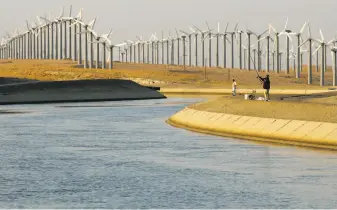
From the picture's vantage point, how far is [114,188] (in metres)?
26.4

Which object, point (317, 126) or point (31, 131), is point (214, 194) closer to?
point (317, 126)

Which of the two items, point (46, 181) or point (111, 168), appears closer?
point (46, 181)

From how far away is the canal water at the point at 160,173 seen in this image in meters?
24.0

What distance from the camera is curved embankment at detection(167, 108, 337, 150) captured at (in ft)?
139

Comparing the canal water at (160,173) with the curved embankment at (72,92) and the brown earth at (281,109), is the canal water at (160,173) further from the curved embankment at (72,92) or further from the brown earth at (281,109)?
the curved embankment at (72,92)

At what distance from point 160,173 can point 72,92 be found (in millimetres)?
102426

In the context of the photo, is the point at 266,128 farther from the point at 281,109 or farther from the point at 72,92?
the point at 72,92

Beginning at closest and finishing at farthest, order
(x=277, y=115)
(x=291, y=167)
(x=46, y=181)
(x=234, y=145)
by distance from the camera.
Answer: (x=46, y=181) < (x=291, y=167) < (x=234, y=145) < (x=277, y=115)

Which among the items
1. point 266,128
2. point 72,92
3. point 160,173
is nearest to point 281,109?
point 266,128

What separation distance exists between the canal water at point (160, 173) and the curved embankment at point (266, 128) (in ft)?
6.42

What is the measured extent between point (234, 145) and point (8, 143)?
422 inches

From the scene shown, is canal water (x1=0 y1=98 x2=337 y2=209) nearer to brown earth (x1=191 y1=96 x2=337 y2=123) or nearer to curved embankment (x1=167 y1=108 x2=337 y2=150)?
curved embankment (x1=167 y1=108 x2=337 y2=150)

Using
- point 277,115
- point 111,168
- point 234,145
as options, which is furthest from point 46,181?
point 277,115

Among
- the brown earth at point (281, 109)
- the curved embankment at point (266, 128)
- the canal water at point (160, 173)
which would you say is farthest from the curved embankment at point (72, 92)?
the canal water at point (160, 173)
